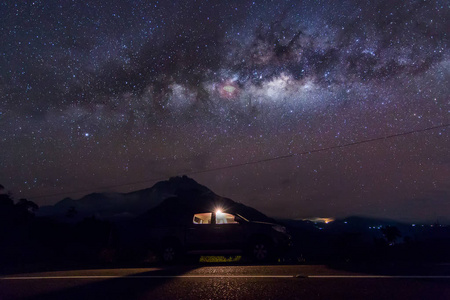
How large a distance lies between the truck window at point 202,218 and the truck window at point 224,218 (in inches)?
12.7

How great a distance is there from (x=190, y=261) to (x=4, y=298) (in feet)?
24.8

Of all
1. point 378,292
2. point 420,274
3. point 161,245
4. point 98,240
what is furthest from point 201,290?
point 98,240

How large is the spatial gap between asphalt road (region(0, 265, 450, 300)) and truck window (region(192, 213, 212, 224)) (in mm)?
4718

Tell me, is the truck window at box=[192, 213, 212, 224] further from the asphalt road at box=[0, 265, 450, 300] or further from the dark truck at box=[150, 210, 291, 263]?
the asphalt road at box=[0, 265, 450, 300]

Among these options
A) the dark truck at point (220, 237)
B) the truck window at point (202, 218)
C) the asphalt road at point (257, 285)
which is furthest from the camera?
the truck window at point (202, 218)

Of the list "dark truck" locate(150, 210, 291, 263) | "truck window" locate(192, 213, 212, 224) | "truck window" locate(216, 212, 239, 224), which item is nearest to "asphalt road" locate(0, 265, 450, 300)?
"dark truck" locate(150, 210, 291, 263)

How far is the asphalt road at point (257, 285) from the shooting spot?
5.50 meters

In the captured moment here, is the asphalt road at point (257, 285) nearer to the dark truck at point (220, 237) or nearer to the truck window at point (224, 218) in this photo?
the dark truck at point (220, 237)

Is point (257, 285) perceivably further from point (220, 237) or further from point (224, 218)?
point (224, 218)

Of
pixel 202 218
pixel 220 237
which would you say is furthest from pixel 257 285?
pixel 202 218

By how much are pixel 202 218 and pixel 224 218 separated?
826 mm

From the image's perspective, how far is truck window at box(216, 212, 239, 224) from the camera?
12.7 m

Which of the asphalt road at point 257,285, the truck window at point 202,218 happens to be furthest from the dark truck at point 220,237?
the asphalt road at point 257,285

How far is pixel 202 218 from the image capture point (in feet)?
42.8
